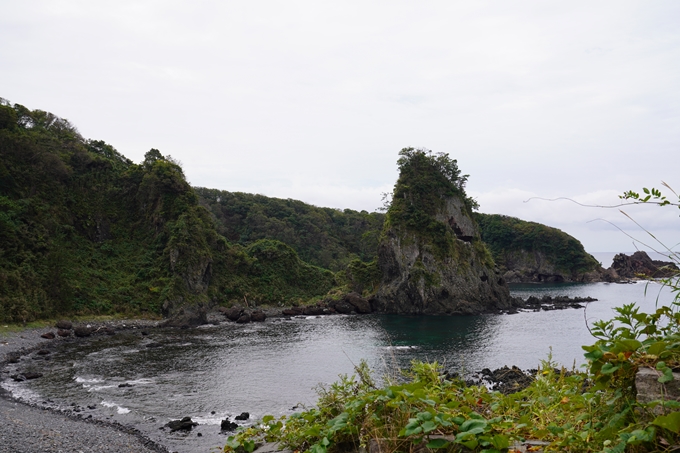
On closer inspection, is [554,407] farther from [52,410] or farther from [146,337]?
[146,337]

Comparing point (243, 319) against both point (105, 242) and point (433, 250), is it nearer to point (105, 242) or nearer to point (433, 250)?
point (105, 242)

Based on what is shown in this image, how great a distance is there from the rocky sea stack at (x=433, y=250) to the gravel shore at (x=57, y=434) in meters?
46.2

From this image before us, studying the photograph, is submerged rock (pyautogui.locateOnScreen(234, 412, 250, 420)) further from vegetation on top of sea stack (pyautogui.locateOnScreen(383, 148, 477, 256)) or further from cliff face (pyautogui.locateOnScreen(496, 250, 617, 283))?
cliff face (pyautogui.locateOnScreen(496, 250, 617, 283))

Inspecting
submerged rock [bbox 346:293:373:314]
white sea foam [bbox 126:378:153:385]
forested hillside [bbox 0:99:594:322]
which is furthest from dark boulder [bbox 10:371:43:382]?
submerged rock [bbox 346:293:373:314]

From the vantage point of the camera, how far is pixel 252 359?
32.9 meters

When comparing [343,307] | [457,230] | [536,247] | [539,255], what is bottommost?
[343,307]

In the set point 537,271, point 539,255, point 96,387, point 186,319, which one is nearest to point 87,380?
point 96,387

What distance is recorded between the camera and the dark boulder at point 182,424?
18.8 m

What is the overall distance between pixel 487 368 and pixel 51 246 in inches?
1855

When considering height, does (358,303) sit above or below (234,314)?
above

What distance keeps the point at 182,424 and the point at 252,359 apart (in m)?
14.0

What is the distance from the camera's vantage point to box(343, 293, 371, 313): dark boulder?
60.8m

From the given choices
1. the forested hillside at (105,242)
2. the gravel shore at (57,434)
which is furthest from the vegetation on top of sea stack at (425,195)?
the gravel shore at (57,434)

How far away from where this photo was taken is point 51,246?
5000 centimetres
